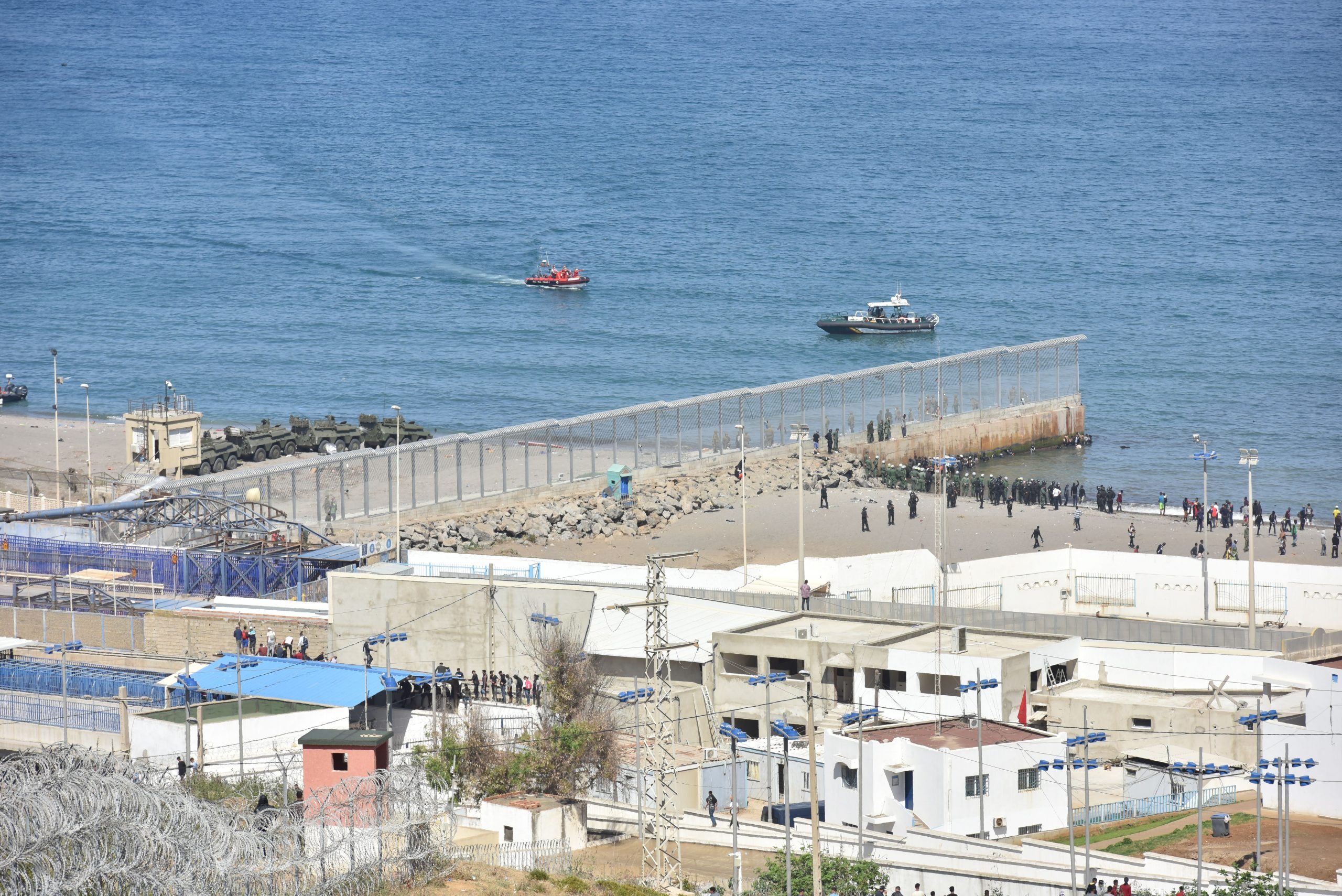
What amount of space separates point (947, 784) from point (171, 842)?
562 inches

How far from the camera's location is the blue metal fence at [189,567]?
43.5 meters

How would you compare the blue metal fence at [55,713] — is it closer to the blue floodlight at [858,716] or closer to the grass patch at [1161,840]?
the blue floodlight at [858,716]

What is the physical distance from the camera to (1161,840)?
2986 cm

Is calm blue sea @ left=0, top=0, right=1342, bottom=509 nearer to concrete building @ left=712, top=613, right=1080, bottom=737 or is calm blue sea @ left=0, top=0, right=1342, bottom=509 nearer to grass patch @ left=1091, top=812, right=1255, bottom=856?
concrete building @ left=712, top=613, right=1080, bottom=737

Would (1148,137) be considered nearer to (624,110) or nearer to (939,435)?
(624,110)

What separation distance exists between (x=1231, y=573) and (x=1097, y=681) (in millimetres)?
6141

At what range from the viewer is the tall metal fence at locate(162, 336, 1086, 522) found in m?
50.9

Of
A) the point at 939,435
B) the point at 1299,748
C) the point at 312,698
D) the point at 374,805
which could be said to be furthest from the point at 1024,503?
the point at 374,805

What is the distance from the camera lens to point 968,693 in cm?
3603

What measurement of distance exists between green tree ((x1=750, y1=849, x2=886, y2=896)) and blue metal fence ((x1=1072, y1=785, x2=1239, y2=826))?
6055mm

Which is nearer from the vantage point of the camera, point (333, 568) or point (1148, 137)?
point (333, 568)

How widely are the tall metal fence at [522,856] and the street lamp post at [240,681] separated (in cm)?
591

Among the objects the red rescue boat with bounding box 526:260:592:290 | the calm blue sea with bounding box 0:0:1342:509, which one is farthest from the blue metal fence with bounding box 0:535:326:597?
the red rescue boat with bounding box 526:260:592:290

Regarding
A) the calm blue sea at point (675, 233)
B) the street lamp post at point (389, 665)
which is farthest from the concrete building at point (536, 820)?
the calm blue sea at point (675, 233)
